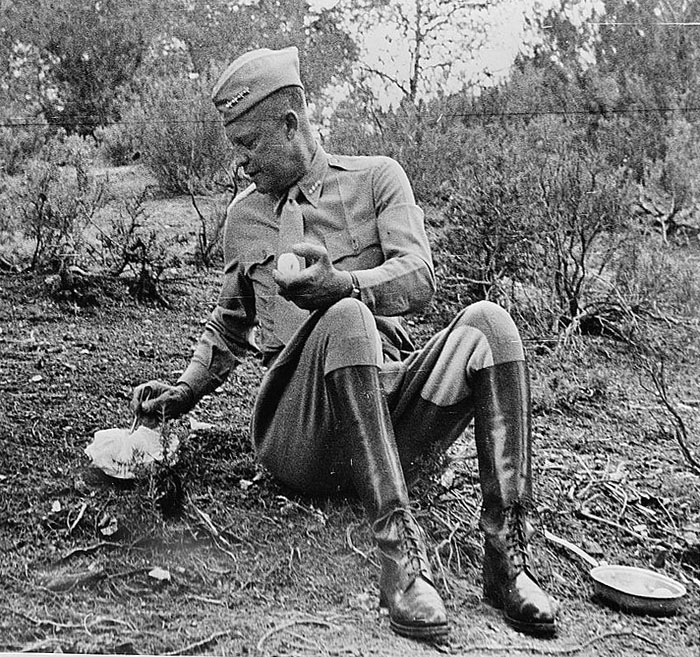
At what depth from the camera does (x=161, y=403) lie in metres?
2.32

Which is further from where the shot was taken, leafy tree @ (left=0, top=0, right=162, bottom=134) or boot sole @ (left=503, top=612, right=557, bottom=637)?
leafy tree @ (left=0, top=0, right=162, bottom=134)

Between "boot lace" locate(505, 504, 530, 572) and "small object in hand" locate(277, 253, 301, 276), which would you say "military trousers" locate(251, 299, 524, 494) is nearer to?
"small object in hand" locate(277, 253, 301, 276)

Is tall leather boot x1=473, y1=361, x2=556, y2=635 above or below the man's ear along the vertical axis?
below

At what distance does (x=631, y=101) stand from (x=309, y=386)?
52.4 inches

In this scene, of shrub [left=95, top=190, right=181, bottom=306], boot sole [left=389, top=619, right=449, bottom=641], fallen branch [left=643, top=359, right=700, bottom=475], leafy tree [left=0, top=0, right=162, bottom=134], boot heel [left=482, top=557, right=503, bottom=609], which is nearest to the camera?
boot sole [left=389, top=619, right=449, bottom=641]

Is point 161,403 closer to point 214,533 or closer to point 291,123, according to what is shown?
point 214,533

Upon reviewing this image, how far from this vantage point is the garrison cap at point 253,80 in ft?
7.21

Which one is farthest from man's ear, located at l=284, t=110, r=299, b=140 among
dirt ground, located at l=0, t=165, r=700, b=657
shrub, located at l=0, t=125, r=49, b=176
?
shrub, located at l=0, t=125, r=49, b=176

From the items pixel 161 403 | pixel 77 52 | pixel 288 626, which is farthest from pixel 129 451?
pixel 77 52

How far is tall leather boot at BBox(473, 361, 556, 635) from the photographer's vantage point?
1939 mm

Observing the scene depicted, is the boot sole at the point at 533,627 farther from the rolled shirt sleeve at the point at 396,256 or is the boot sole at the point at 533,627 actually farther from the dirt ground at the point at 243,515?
the rolled shirt sleeve at the point at 396,256

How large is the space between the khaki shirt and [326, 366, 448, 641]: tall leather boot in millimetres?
241

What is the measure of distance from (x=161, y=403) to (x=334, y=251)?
24.8 inches

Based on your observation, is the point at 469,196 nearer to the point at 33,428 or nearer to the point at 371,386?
the point at 371,386
